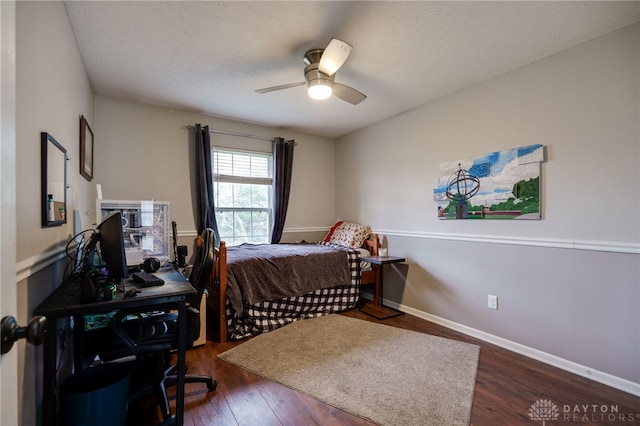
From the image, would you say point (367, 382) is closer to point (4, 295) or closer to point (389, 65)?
point (4, 295)

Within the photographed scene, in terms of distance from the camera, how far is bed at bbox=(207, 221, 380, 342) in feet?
8.78

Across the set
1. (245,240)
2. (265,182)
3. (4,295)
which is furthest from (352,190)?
(4,295)

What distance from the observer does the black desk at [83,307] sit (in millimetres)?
1163

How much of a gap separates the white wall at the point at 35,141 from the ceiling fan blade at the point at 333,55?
1.46 metres

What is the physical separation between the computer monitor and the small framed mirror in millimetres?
219

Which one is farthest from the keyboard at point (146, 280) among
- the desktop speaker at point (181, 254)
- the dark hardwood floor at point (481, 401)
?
the desktop speaker at point (181, 254)

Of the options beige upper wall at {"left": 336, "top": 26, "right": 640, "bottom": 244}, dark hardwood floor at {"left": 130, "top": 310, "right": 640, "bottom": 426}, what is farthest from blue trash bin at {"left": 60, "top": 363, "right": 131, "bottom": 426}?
beige upper wall at {"left": 336, "top": 26, "right": 640, "bottom": 244}

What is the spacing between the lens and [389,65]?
7.89 ft

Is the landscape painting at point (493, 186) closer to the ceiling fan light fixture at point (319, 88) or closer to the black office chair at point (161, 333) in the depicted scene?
the ceiling fan light fixture at point (319, 88)

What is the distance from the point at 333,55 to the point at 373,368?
226 cm

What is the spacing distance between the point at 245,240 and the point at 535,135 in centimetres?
339

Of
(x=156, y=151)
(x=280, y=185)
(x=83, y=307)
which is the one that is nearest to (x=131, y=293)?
(x=83, y=307)

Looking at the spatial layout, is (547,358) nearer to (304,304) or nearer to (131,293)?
(304,304)

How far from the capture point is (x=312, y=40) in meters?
2.06
